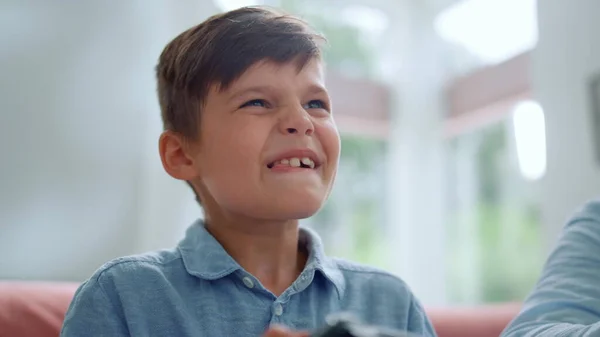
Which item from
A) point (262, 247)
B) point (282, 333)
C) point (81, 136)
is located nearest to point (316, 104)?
point (262, 247)

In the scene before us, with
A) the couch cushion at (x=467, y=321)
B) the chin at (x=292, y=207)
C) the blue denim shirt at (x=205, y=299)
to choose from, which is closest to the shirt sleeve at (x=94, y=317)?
the blue denim shirt at (x=205, y=299)

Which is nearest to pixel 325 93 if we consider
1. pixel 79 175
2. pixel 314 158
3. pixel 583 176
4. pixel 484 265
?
pixel 314 158

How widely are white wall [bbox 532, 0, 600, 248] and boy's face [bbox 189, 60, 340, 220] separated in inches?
49.0

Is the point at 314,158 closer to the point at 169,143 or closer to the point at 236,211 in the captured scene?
the point at 236,211

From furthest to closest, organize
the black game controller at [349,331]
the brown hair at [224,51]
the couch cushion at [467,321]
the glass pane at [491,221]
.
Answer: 1. the glass pane at [491,221]
2. the couch cushion at [467,321]
3. the brown hair at [224,51]
4. the black game controller at [349,331]

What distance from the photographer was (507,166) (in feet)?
8.52

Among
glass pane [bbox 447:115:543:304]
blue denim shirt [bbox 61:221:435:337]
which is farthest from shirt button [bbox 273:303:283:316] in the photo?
glass pane [bbox 447:115:543:304]

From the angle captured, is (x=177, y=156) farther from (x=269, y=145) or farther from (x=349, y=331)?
(x=349, y=331)

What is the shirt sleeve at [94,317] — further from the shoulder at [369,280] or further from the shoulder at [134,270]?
the shoulder at [369,280]

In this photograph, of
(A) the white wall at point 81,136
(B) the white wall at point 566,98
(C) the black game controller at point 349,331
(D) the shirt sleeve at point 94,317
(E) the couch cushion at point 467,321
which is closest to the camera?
(C) the black game controller at point 349,331

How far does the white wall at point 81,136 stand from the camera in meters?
1.33

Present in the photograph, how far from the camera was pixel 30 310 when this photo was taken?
3.19 feet

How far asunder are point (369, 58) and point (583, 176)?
131 cm

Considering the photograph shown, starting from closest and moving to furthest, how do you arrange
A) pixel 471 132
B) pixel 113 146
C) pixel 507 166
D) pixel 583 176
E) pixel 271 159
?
pixel 271 159 → pixel 113 146 → pixel 583 176 → pixel 507 166 → pixel 471 132
